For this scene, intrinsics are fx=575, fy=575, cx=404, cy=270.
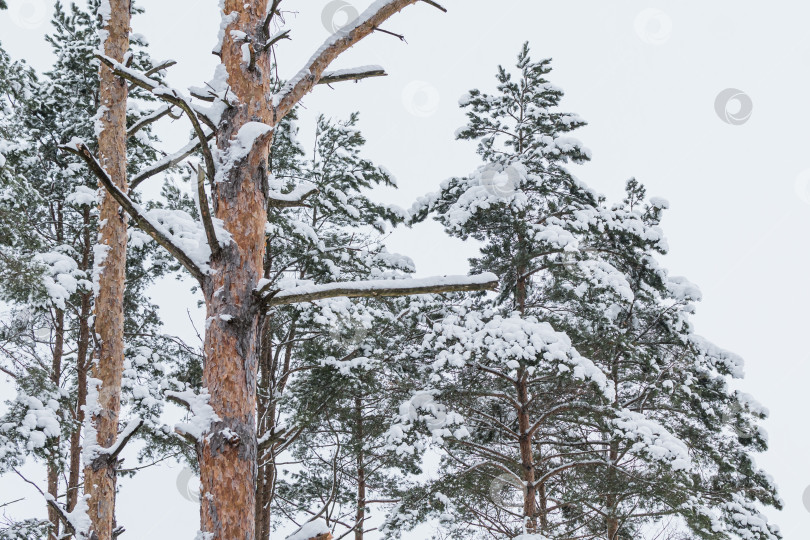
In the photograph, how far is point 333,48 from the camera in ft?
10.3

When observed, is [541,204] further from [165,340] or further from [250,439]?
[250,439]

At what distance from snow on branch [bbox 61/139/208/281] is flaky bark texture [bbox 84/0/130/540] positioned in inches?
130

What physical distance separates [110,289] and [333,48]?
3929 millimetres

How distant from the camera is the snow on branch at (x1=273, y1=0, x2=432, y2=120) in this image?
3102mm

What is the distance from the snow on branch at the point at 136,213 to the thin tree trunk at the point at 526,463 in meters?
7.95

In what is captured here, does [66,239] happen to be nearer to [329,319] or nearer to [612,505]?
[329,319]

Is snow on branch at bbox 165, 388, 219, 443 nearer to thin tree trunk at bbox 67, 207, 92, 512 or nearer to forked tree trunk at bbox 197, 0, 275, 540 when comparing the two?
forked tree trunk at bbox 197, 0, 275, 540

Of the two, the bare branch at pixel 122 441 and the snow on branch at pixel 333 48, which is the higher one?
the snow on branch at pixel 333 48

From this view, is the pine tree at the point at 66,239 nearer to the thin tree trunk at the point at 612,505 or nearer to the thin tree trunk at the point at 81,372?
the thin tree trunk at the point at 81,372

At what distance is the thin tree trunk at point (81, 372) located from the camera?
9.70 m

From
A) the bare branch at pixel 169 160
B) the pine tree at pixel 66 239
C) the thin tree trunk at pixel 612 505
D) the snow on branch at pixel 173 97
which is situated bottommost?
the thin tree trunk at pixel 612 505

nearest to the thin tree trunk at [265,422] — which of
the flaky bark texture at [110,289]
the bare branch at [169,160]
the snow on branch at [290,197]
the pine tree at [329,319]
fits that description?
the pine tree at [329,319]

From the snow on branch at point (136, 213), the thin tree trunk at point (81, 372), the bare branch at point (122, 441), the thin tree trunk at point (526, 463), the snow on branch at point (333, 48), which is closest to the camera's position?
the snow on branch at point (136, 213)

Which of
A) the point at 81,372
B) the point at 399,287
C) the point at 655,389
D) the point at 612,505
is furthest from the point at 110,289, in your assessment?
the point at 655,389
